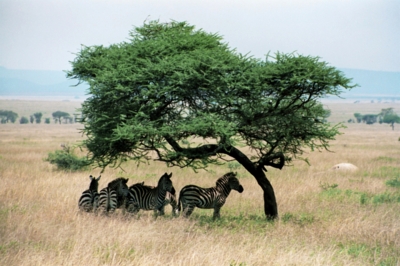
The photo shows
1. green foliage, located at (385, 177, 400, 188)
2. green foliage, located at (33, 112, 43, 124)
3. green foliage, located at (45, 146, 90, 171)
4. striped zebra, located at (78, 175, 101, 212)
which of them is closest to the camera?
striped zebra, located at (78, 175, 101, 212)

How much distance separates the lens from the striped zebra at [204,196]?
1578 cm

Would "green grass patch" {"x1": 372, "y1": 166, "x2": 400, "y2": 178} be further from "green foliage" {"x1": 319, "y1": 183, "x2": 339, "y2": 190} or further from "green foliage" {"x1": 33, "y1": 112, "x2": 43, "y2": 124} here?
"green foliage" {"x1": 33, "y1": 112, "x2": 43, "y2": 124}

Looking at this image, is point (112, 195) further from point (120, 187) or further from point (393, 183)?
point (393, 183)

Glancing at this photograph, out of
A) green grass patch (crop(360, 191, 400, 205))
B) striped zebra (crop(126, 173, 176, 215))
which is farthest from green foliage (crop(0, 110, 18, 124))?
striped zebra (crop(126, 173, 176, 215))

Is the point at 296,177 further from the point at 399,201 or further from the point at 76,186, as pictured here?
the point at 76,186

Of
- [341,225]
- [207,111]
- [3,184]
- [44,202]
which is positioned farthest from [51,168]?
[341,225]

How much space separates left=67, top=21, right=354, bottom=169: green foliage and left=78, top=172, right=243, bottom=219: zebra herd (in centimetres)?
91

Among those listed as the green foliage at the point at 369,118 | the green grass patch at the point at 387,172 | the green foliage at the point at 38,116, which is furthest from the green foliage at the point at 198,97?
the green foliage at the point at 369,118

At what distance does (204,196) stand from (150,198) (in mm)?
1562

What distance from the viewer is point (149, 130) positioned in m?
14.7

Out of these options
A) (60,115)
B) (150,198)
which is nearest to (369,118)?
(60,115)

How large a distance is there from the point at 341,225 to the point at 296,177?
444 inches

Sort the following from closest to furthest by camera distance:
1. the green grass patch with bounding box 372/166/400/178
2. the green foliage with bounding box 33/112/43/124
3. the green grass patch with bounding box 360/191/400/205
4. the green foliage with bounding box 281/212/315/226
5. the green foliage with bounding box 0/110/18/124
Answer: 1. the green foliage with bounding box 281/212/315/226
2. the green grass patch with bounding box 360/191/400/205
3. the green grass patch with bounding box 372/166/400/178
4. the green foliage with bounding box 0/110/18/124
5. the green foliage with bounding box 33/112/43/124

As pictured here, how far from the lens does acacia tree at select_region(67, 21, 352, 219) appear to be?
1515 cm
